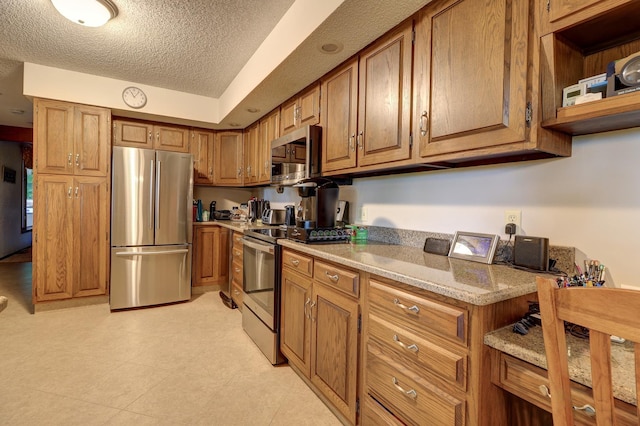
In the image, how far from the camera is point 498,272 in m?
1.23

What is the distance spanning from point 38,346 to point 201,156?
2588mm

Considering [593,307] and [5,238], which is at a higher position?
[593,307]

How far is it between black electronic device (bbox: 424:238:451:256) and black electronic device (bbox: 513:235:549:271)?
1.17 ft

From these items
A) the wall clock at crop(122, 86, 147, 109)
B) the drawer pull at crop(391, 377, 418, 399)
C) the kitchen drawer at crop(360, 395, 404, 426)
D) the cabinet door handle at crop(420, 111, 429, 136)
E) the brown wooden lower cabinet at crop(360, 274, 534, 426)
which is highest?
the wall clock at crop(122, 86, 147, 109)

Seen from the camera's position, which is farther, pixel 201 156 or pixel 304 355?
pixel 201 156

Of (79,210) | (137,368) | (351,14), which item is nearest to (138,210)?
(79,210)

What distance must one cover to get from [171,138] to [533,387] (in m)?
4.23

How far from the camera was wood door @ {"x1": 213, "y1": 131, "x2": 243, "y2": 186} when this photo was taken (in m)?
4.17

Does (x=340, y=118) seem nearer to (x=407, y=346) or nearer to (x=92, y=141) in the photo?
(x=407, y=346)

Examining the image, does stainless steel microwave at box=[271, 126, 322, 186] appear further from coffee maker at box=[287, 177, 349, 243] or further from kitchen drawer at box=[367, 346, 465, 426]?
kitchen drawer at box=[367, 346, 465, 426]

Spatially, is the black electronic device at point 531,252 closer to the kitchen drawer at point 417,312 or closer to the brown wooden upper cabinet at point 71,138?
the kitchen drawer at point 417,312

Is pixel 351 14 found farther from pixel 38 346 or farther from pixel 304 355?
pixel 38 346

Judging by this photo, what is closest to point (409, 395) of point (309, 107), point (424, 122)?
point (424, 122)

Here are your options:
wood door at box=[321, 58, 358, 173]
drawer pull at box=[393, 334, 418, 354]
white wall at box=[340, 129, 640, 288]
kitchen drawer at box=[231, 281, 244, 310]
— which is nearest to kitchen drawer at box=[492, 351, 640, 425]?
drawer pull at box=[393, 334, 418, 354]
